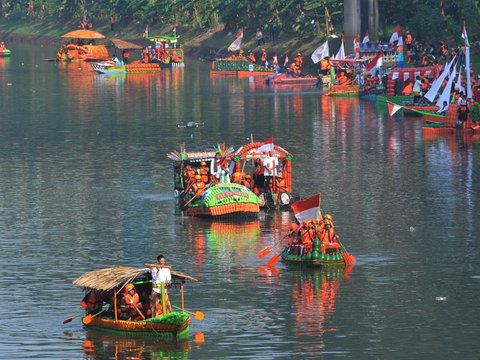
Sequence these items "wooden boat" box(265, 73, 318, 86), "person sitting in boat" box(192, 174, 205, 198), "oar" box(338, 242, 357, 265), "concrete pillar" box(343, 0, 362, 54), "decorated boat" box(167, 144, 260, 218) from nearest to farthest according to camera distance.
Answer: "oar" box(338, 242, 357, 265), "decorated boat" box(167, 144, 260, 218), "person sitting in boat" box(192, 174, 205, 198), "wooden boat" box(265, 73, 318, 86), "concrete pillar" box(343, 0, 362, 54)

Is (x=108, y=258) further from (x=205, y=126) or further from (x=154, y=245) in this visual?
(x=205, y=126)

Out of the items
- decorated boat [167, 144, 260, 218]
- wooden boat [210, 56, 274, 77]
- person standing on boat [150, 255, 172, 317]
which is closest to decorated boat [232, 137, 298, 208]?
decorated boat [167, 144, 260, 218]

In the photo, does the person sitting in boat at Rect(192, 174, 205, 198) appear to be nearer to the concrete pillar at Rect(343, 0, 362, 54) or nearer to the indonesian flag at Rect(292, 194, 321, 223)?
the indonesian flag at Rect(292, 194, 321, 223)

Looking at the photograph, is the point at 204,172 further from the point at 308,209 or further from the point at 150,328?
the point at 150,328

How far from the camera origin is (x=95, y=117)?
117 meters

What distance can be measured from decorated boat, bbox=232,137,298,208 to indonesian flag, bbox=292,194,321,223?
1158 cm

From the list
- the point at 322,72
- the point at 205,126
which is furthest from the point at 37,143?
the point at 322,72

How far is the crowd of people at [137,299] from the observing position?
4462 centimetres

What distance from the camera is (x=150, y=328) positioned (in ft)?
147

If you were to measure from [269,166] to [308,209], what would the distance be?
12177 mm

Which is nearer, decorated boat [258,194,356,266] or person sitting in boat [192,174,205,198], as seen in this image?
decorated boat [258,194,356,266]

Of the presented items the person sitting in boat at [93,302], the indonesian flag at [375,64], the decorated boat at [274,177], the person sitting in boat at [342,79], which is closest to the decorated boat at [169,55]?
the person sitting in boat at [342,79]

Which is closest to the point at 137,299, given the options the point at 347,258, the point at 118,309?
the point at 118,309

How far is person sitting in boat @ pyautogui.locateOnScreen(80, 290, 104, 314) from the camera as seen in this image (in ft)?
152
